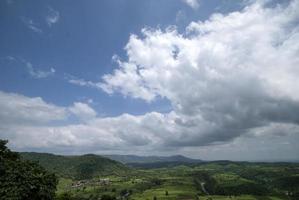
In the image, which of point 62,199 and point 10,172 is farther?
point 62,199

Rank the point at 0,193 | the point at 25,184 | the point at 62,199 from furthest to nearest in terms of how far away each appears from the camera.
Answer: the point at 62,199 < the point at 25,184 < the point at 0,193

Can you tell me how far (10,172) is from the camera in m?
82.6

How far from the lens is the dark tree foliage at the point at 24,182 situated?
78562 millimetres

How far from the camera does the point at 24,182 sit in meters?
81.9

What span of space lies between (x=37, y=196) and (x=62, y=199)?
2140 inches

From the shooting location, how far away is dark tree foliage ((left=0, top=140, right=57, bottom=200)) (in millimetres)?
78562

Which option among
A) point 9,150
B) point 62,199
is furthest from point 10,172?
point 62,199

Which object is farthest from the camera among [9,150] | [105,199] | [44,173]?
[105,199]

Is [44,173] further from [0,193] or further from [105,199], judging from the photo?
[105,199]

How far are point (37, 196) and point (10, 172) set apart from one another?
9.81 metres

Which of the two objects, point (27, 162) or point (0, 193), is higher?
point (27, 162)

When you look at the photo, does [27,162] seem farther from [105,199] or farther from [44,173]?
[105,199]

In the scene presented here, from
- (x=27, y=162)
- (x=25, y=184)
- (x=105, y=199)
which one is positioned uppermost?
(x=27, y=162)

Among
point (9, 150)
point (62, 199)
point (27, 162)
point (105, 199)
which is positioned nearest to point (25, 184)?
point (27, 162)
